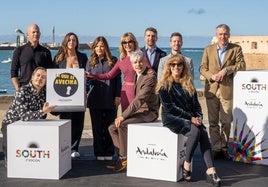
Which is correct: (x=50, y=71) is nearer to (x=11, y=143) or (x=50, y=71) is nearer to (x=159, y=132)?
(x=11, y=143)

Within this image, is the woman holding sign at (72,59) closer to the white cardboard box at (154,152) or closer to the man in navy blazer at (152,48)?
the man in navy blazer at (152,48)

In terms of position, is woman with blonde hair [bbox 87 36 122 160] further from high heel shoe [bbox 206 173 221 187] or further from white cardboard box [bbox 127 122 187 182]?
high heel shoe [bbox 206 173 221 187]

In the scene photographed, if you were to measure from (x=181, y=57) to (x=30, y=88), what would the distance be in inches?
75.4

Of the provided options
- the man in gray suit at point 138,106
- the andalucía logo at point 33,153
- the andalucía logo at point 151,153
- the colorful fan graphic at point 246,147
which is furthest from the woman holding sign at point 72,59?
the colorful fan graphic at point 246,147

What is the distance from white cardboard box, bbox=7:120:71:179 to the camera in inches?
218

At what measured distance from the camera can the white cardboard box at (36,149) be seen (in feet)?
18.2

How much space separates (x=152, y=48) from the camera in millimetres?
6988

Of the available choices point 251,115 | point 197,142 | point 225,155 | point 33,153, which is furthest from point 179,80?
point 33,153

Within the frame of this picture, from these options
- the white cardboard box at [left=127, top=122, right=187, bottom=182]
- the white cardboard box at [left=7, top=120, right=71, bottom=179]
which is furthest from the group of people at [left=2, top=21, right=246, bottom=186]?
the white cardboard box at [left=7, top=120, right=71, bottom=179]

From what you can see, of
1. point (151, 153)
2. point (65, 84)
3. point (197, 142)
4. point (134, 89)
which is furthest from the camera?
point (65, 84)

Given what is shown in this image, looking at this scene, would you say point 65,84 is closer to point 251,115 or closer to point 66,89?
point 66,89

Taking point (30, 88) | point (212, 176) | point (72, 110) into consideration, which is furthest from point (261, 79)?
point (30, 88)

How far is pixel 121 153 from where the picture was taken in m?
6.11

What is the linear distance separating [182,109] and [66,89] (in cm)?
158
